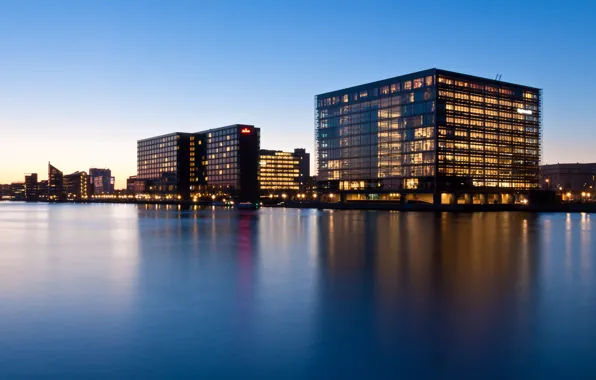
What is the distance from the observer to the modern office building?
139500 mm

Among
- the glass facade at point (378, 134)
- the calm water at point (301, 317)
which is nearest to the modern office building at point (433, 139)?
the glass facade at point (378, 134)

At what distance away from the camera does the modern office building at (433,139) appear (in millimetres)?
139500

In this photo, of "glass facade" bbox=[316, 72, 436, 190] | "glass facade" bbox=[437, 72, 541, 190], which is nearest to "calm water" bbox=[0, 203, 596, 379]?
"glass facade" bbox=[316, 72, 436, 190]

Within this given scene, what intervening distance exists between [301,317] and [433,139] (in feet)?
430

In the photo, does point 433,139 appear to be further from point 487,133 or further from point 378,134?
point 487,133

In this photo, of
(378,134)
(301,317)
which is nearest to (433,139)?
(378,134)

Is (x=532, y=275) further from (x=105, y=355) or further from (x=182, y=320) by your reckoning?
(x=105, y=355)

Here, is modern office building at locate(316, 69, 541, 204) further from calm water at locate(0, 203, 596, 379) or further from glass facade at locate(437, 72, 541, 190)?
calm water at locate(0, 203, 596, 379)

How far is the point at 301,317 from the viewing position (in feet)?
47.2

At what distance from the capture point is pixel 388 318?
46.0 feet

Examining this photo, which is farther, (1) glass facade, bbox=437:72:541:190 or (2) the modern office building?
(1) glass facade, bbox=437:72:541:190

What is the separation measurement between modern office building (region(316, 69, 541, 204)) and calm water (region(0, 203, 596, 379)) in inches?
4577

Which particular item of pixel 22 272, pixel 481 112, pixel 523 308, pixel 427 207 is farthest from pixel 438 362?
pixel 481 112

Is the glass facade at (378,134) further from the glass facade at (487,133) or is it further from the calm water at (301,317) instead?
the calm water at (301,317)
